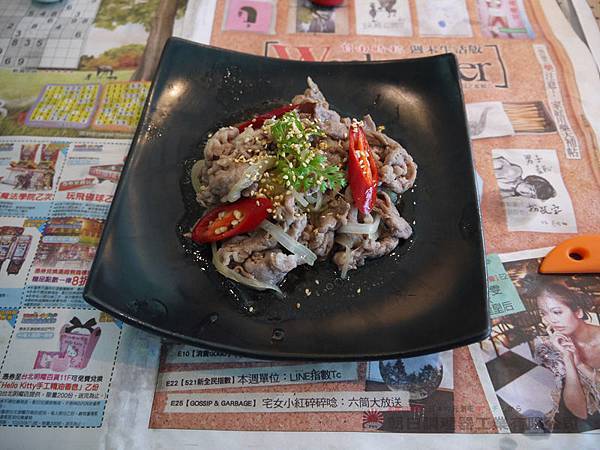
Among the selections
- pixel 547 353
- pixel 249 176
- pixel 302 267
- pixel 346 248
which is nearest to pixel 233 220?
pixel 249 176

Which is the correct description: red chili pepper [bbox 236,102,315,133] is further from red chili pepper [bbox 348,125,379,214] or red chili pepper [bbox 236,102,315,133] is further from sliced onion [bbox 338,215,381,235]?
sliced onion [bbox 338,215,381,235]

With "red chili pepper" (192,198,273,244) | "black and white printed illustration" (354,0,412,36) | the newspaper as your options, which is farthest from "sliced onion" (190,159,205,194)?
"black and white printed illustration" (354,0,412,36)

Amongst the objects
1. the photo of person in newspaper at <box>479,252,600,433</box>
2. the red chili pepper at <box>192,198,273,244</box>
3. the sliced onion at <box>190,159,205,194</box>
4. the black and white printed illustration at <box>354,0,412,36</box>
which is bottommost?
the photo of person in newspaper at <box>479,252,600,433</box>

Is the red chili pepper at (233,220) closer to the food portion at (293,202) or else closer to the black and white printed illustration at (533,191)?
the food portion at (293,202)

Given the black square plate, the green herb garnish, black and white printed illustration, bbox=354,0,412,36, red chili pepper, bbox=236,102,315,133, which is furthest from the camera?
black and white printed illustration, bbox=354,0,412,36

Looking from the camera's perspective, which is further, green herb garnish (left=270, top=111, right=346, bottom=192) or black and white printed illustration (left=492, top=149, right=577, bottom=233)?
black and white printed illustration (left=492, top=149, right=577, bottom=233)
